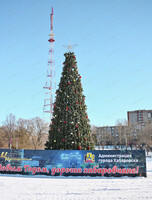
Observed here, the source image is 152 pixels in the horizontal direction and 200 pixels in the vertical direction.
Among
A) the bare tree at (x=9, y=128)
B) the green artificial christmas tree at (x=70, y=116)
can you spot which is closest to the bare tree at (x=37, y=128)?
the bare tree at (x=9, y=128)

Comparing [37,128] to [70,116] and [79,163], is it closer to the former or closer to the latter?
[70,116]

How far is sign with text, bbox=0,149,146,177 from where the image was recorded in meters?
13.0

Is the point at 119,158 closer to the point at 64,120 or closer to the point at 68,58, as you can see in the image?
the point at 64,120

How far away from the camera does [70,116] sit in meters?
15.2

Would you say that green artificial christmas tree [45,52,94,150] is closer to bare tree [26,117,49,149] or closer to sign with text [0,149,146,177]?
sign with text [0,149,146,177]

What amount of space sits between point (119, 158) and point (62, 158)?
12.5 ft

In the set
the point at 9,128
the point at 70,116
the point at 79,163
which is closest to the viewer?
the point at 79,163

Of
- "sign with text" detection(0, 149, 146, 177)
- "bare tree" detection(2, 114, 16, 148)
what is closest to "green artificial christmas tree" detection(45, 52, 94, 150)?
"sign with text" detection(0, 149, 146, 177)

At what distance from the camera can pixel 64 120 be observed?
15180 mm

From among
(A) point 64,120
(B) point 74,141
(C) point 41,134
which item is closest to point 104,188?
(B) point 74,141

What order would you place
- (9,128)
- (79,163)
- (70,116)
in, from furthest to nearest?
(9,128) → (70,116) → (79,163)

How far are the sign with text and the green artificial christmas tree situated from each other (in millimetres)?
1368

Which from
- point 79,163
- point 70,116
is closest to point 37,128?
point 70,116

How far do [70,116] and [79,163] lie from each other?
3.60 meters
